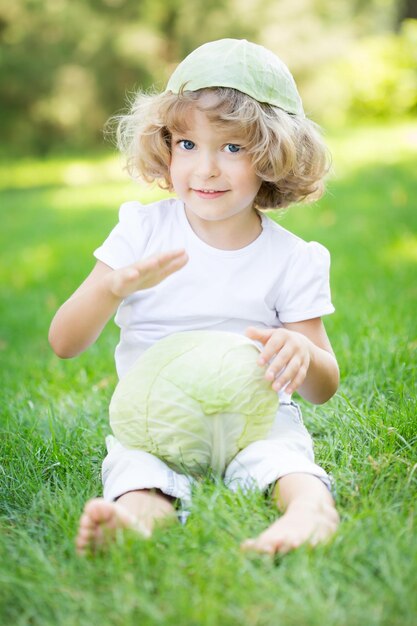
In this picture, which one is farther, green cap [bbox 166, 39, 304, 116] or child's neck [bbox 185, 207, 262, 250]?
child's neck [bbox 185, 207, 262, 250]

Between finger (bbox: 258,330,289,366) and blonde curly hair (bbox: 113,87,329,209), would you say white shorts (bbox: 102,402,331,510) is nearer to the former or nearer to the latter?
finger (bbox: 258,330,289,366)

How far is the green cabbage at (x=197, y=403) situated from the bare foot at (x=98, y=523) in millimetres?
334

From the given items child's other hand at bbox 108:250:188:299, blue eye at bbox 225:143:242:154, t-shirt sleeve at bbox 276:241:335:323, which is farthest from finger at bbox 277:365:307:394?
blue eye at bbox 225:143:242:154

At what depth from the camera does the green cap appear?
222cm

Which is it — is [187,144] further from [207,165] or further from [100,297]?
[100,297]

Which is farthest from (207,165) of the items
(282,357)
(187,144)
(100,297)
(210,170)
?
(282,357)

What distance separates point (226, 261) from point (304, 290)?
265 millimetres

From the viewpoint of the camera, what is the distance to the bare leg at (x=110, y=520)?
5.72 ft

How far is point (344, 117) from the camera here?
14.1 m

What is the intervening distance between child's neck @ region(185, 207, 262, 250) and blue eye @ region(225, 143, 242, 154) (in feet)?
0.77

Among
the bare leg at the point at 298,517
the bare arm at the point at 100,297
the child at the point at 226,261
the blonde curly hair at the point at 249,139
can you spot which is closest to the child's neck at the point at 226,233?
the child at the point at 226,261

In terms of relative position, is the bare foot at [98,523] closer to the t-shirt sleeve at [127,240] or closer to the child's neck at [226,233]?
the t-shirt sleeve at [127,240]

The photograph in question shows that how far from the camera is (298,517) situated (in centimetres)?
183

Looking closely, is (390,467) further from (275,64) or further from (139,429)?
(275,64)
